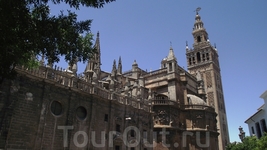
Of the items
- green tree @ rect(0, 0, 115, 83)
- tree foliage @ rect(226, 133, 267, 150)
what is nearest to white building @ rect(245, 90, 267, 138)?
tree foliage @ rect(226, 133, 267, 150)

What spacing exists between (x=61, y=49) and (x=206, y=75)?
5258 centimetres

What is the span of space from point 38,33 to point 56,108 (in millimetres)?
9471

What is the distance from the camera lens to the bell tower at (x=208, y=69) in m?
53.5

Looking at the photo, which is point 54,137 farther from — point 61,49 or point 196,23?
point 196,23

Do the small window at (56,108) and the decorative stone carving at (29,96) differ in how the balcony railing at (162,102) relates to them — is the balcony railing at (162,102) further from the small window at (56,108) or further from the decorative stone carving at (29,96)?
the decorative stone carving at (29,96)

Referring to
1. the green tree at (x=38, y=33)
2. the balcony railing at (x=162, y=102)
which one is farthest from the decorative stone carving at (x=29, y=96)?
the balcony railing at (x=162, y=102)

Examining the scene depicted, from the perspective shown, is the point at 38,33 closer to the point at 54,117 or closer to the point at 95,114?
the point at 54,117

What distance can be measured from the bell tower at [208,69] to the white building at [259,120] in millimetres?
21764

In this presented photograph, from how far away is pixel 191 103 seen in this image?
34.3 metres

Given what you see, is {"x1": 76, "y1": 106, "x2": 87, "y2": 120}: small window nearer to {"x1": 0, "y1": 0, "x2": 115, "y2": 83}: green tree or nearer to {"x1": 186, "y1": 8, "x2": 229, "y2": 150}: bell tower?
{"x1": 0, "y1": 0, "x2": 115, "y2": 83}: green tree

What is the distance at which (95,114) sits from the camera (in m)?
19.0

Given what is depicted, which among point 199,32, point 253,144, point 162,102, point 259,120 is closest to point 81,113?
point 253,144

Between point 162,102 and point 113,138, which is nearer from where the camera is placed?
point 113,138

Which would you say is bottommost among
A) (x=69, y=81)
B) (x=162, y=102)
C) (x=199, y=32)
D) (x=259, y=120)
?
(x=259, y=120)
